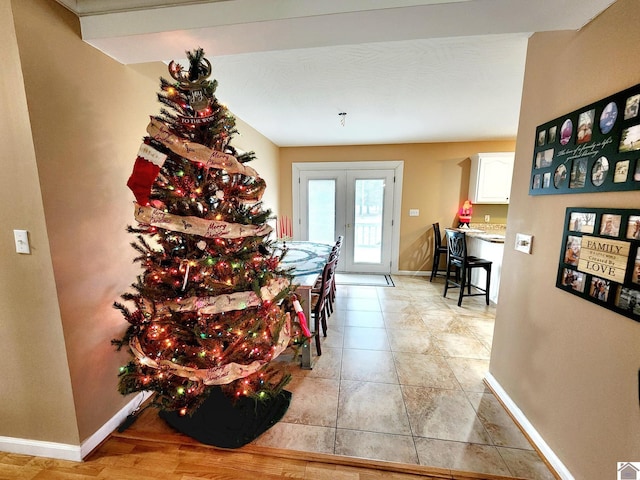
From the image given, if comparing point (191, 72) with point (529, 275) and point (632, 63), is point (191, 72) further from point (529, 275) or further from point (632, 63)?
point (529, 275)

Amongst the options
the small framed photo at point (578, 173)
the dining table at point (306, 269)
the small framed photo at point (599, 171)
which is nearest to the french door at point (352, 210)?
the dining table at point (306, 269)

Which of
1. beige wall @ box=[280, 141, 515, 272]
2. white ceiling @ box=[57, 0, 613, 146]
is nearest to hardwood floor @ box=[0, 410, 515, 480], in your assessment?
white ceiling @ box=[57, 0, 613, 146]

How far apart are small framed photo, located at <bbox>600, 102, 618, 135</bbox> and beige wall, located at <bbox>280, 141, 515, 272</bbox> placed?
136 inches

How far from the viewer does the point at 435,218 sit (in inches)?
177

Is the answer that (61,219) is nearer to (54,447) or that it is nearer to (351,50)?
(54,447)

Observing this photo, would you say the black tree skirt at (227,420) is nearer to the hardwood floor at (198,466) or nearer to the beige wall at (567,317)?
the hardwood floor at (198,466)

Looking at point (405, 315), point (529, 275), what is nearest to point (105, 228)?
point (529, 275)

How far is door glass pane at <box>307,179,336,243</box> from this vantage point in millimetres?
4730

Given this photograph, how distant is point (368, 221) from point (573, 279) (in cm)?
357

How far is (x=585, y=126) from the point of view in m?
1.15

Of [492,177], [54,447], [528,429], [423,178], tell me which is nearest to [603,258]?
[528,429]

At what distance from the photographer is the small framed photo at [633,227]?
36.6 inches

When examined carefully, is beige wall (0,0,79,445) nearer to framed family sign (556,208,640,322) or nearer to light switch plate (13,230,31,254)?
light switch plate (13,230,31,254)

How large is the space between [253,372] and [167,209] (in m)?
0.91
